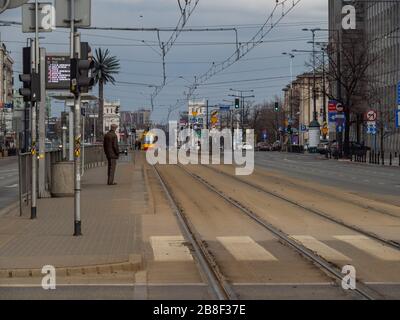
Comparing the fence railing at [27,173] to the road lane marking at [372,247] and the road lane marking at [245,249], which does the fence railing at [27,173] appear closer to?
the road lane marking at [245,249]

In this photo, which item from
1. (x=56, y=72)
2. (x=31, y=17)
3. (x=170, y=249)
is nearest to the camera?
(x=170, y=249)

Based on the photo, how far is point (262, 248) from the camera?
44.4 ft

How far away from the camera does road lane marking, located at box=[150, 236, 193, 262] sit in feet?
40.6

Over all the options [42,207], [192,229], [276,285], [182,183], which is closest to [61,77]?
[42,207]

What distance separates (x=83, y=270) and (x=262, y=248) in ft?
12.5

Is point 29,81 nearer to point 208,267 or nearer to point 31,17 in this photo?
point 31,17

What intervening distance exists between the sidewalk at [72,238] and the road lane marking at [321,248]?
9.65 ft

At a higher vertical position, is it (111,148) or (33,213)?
(111,148)

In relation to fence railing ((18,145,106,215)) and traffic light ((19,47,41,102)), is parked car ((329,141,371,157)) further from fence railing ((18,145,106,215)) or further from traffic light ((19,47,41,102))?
traffic light ((19,47,41,102))

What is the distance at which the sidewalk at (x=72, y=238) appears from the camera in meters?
11.2

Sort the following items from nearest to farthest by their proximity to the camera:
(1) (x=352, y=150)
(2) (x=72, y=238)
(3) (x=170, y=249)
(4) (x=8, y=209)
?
1. (3) (x=170, y=249)
2. (2) (x=72, y=238)
3. (4) (x=8, y=209)
4. (1) (x=352, y=150)

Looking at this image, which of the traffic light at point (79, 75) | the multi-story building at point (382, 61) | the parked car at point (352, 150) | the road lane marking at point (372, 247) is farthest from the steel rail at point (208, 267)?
the multi-story building at point (382, 61)

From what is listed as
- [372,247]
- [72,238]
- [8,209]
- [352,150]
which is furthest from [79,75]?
[352,150]
